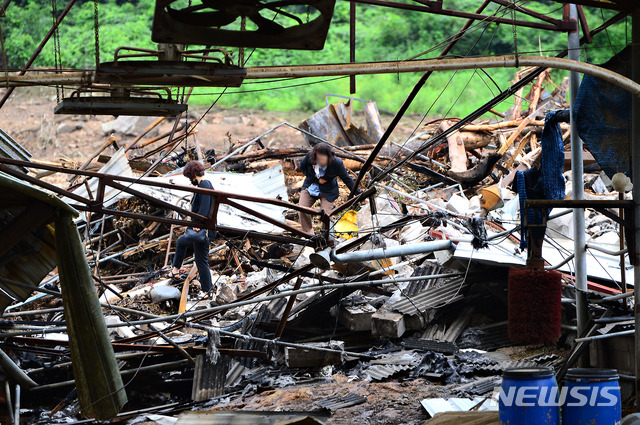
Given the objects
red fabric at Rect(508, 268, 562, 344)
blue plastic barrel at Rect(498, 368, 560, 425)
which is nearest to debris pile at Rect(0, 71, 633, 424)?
red fabric at Rect(508, 268, 562, 344)

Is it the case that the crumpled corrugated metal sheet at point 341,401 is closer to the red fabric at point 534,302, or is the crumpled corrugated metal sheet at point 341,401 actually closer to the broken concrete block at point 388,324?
the broken concrete block at point 388,324

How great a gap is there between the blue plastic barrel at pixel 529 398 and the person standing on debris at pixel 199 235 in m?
6.57

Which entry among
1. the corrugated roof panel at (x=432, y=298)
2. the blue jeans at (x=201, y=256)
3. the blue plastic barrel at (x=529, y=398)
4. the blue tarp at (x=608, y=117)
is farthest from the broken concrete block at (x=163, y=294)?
the blue plastic barrel at (x=529, y=398)

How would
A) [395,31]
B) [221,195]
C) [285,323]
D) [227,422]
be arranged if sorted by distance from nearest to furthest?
[227,422] → [221,195] → [285,323] → [395,31]

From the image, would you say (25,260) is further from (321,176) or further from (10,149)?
(321,176)

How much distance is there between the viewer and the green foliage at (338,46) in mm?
26422

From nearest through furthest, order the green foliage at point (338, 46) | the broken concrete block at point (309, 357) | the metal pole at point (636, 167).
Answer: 1. the metal pole at point (636, 167)
2. the broken concrete block at point (309, 357)
3. the green foliage at point (338, 46)

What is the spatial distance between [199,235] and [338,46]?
62.2 feet

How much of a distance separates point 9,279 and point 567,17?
626 centimetres

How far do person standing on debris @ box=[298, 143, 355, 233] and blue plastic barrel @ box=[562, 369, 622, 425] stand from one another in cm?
655

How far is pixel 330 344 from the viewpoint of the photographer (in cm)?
881

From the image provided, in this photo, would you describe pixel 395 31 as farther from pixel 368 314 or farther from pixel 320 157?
pixel 368 314

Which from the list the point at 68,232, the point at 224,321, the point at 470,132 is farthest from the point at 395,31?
the point at 68,232

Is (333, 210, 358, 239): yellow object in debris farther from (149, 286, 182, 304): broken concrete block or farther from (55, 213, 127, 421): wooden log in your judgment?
(55, 213, 127, 421): wooden log
